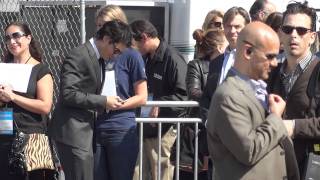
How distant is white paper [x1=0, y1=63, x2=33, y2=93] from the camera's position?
5.11 meters

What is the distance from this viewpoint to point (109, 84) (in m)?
5.09

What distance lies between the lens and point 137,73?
515 centimetres

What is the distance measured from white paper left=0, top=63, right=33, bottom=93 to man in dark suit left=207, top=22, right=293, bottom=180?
2.30 m

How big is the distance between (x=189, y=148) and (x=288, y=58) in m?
1.82

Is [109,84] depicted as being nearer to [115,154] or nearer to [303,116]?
[115,154]

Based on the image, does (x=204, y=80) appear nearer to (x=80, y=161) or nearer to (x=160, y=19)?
(x=80, y=161)

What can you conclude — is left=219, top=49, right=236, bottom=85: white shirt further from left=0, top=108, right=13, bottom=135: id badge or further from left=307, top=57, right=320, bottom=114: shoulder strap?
left=0, top=108, right=13, bottom=135: id badge

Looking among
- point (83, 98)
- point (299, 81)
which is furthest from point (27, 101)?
point (299, 81)

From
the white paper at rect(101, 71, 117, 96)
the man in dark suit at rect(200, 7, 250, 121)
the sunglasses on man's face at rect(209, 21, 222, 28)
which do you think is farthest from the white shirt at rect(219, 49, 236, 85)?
the sunglasses on man's face at rect(209, 21, 222, 28)

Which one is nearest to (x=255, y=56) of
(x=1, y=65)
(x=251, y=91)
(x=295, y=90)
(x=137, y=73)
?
(x=251, y=91)

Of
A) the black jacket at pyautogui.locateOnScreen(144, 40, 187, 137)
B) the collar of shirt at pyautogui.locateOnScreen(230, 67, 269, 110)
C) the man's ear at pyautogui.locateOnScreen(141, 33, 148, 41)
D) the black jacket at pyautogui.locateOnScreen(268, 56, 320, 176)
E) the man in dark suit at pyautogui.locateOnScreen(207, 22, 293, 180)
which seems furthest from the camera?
the man's ear at pyautogui.locateOnScreen(141, 33, 148, 41)

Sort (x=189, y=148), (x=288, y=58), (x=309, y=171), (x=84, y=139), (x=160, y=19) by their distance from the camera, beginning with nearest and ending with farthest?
(x=309, y=171)
(x=288, y=58)
(x=84, y=139)
(x=189, y=148)
(x=160, y=19)

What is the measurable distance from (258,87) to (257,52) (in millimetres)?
174

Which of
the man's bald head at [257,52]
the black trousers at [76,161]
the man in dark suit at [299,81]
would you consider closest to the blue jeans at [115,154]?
the black trousers at [76,161]
